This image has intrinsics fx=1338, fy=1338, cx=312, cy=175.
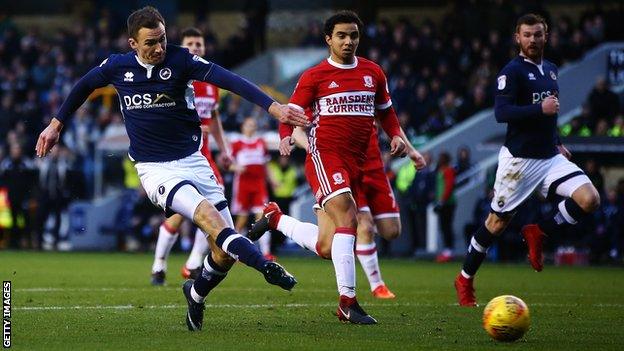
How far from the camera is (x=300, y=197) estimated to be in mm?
26891

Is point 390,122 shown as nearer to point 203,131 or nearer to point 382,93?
point 382,93

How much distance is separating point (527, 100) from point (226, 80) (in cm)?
359

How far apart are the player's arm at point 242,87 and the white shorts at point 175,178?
678mm

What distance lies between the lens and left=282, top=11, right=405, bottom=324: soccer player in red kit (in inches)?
435

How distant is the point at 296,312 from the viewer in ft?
38.5

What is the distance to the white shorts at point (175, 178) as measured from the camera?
1002 centimetres

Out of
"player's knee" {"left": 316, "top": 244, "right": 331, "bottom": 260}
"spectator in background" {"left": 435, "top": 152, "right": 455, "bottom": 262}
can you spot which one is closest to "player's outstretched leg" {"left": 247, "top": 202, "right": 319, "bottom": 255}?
"player's knee" {"left": 316, "top": 244, "right": 331, "bottom": 260}

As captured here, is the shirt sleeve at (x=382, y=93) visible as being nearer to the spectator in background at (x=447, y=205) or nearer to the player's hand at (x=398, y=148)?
the player's hand at (x=398, y=148)

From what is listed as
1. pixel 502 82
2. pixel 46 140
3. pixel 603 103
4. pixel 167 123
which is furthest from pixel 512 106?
pixel 603 103

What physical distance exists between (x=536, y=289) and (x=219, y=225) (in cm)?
667

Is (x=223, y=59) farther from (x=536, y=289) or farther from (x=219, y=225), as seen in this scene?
(x=219, y=225)

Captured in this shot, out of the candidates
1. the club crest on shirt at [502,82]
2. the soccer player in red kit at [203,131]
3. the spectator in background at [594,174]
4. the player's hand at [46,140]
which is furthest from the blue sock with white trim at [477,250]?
the spectator in background at [594,174]

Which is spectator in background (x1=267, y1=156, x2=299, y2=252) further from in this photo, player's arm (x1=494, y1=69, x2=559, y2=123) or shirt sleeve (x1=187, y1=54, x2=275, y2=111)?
shirt sleeve (x1=187, y1=54, x2=275, y2=111)

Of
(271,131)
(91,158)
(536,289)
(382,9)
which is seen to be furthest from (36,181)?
(536,289)
